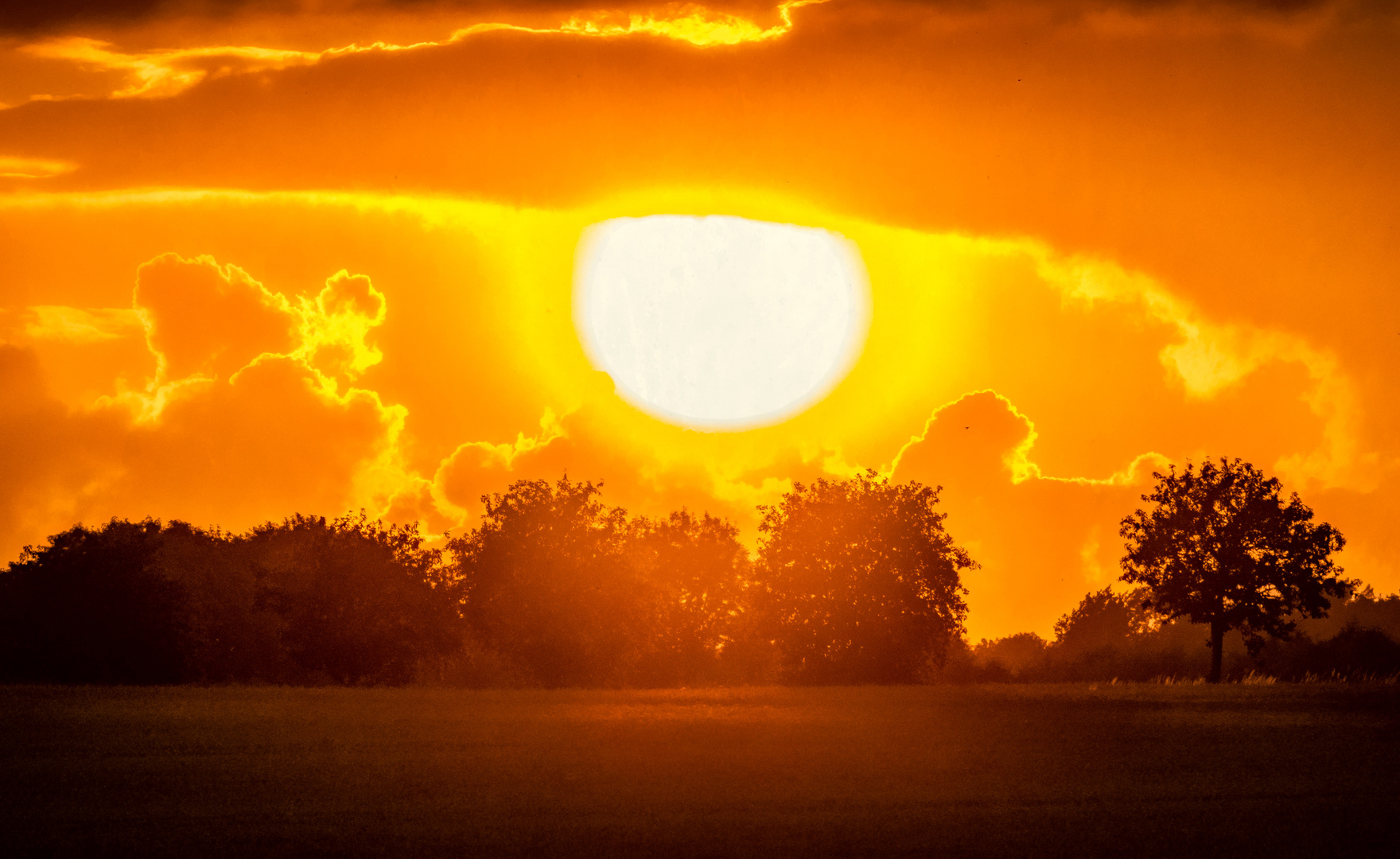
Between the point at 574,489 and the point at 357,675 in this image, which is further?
the point at 574,489

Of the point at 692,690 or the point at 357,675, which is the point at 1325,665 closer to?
the point at 692,690

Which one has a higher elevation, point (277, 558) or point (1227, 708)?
point (277, 558)

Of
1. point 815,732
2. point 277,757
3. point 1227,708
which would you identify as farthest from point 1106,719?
point 277,757

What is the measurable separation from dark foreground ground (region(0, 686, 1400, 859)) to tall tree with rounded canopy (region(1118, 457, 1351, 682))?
32260mm

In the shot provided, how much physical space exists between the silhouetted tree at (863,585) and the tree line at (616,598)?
138mm

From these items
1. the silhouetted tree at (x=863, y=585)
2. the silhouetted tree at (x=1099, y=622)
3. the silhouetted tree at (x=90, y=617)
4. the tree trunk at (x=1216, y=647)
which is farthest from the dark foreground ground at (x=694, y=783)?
the silhouetted tree at (x=1099, y=622)

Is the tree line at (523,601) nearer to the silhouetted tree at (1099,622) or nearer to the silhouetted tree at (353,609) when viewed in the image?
the silhouetted tree at (353,609)

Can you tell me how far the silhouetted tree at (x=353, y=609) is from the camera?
84.2 m

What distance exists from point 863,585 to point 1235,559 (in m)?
24.2

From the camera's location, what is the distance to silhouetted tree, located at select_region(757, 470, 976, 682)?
310 ft

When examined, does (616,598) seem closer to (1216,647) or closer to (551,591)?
(551,591)

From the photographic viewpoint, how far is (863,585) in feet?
315

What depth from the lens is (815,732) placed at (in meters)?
39.0

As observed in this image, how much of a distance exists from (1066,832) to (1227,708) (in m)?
36.5
